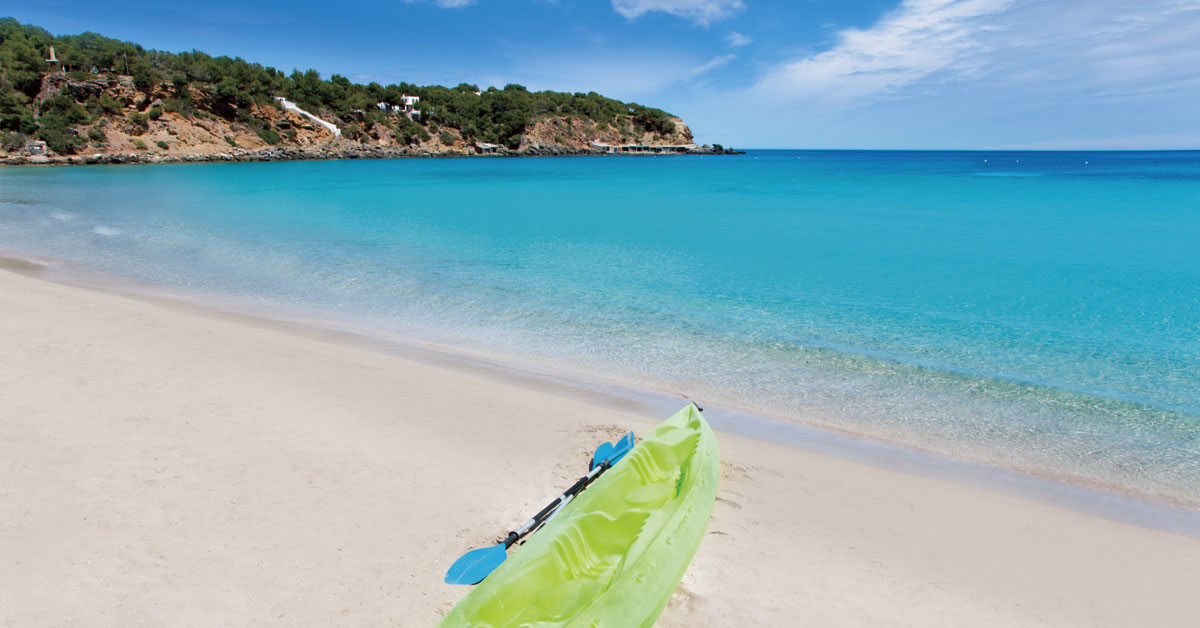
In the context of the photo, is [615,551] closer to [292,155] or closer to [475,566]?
[475,566]

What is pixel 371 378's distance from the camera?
6855 millimetres

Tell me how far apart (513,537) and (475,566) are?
0.35 m

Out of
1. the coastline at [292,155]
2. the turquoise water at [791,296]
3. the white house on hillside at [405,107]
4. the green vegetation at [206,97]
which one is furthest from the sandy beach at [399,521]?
the white house on hillside at [405,107]

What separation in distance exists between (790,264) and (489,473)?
1204cm

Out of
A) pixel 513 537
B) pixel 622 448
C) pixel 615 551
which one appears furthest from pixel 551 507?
pixel 622 448

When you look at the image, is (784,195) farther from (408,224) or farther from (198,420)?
(198,420)

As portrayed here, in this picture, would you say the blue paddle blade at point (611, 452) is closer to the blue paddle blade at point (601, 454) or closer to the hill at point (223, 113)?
the blue paddle blade at point (601, 454)

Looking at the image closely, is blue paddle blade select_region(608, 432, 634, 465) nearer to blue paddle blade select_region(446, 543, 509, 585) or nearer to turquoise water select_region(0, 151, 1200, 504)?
blue paddle blade select_region(446, 543, 509, 585)

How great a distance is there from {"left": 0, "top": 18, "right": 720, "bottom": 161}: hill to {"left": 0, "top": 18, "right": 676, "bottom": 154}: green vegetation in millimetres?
141

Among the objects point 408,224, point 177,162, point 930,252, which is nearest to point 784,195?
point 930,252

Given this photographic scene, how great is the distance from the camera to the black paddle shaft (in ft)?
12.5

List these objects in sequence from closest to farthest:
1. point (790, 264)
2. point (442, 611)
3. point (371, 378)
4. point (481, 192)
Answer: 1. point (442, 611)
2. point (371, 378)
3. point (790, 264)
4. point (481, 192)

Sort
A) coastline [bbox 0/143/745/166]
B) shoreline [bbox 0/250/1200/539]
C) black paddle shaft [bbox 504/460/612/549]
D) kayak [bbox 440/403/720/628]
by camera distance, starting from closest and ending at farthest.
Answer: kayak [bbox 440/403/720/628]
black paddle shaft [bbox 504/460/612/549]
shoreline [bbox 0/250/1200/539]
coastline [bbox 0/143/745/166]

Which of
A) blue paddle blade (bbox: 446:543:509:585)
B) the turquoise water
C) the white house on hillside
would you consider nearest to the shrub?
the white house on hillside
